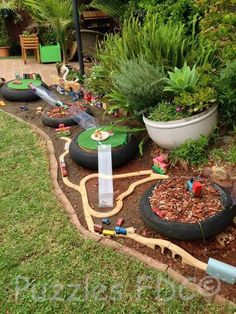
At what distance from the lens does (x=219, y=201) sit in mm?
2770

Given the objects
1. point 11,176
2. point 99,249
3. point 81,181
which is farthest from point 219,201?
point 11,176

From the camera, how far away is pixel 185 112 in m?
3.66

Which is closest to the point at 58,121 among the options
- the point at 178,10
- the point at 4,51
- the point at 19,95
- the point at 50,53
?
the point at 19,95

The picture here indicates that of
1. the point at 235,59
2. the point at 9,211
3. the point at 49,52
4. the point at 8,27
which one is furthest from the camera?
the point at 8,27

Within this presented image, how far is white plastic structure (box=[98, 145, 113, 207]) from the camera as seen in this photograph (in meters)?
3.28

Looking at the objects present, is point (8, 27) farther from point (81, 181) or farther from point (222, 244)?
point (222, 244)

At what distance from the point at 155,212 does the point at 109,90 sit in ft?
8.63

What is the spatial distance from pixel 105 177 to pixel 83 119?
1449 millimetres

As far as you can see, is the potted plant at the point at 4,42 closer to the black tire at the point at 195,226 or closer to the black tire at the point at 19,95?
the black tire at the point at 19,95

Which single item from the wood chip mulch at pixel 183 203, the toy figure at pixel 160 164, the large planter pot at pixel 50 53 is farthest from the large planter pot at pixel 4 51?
the wood chip mulch at pixel 183 203

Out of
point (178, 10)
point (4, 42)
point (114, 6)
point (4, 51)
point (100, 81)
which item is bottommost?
point (4, 51)

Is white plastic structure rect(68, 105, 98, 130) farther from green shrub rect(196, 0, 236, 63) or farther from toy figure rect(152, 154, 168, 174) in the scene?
green shrub rect(196, 0, 236, 63)

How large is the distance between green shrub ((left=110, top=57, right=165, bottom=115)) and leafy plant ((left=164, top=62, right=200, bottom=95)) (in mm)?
179

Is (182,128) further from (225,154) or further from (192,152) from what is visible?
(225,154)
